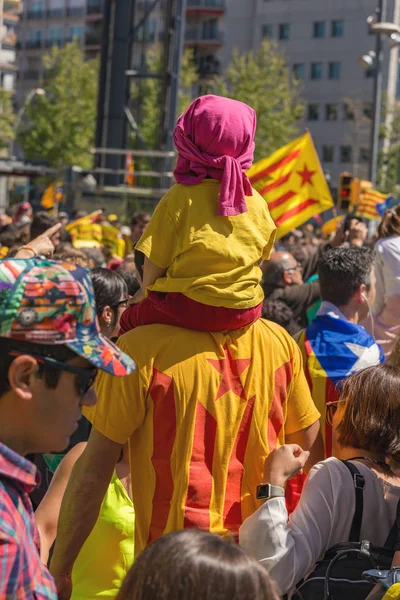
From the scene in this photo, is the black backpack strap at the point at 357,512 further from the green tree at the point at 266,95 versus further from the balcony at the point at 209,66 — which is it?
the balcony at the point at 209,66

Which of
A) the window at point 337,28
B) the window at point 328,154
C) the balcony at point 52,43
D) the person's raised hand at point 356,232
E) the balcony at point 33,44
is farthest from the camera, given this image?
the balcony at point 33,44

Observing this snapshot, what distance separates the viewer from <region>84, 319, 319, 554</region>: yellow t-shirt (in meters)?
3.30

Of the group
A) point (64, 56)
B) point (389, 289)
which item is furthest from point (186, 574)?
point (64, 56)

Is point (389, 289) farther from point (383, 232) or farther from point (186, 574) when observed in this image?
point (186, 574)

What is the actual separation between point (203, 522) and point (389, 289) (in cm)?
378

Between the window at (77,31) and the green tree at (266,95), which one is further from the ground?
the window at (77,31)

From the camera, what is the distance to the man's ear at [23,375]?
2.14 m

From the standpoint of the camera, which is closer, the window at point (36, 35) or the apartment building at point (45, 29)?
the apartment building at point (45, 29)

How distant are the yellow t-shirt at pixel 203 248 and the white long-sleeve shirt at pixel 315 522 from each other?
23.3 inches

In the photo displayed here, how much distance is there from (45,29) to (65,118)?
4559 cm

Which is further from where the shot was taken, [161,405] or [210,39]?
[210,39]

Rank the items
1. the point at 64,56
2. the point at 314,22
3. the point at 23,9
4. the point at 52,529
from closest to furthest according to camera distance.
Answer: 1. the point at 52,529
2. the point at 64,56
3. the point at 314,22
4. the point at 23,9

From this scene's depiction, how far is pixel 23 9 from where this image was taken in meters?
102

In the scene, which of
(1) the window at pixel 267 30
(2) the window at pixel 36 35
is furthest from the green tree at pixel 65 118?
(2) the window at pixel 36 35
